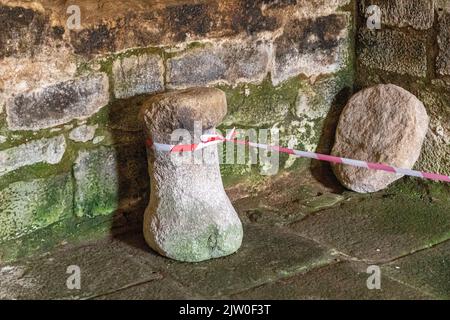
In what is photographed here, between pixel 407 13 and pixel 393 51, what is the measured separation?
205 mm

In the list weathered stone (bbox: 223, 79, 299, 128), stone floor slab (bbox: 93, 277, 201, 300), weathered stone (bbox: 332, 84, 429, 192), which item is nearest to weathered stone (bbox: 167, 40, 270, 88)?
weathered stone (bbox: 223, 79, 299, 128)

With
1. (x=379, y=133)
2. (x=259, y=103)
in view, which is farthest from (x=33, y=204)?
(x=379, y=133)

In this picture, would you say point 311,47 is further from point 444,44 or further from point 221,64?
point 444,44

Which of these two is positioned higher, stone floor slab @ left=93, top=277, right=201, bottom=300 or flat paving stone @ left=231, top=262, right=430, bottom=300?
stone floor slab @ left=93, top=277, right=201, bottom=300

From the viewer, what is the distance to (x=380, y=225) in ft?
11.5

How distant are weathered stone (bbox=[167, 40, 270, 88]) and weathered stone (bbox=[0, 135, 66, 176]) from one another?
57 cm

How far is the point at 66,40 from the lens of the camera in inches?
124

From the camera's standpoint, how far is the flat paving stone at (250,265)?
301 cm

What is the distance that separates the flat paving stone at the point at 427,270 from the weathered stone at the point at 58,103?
1.35 meters

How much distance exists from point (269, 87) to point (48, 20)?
3.72 feet

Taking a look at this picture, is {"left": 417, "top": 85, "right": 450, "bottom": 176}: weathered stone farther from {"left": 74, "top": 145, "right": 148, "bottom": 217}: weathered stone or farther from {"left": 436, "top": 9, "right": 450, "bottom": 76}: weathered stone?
{"left": 74, "top": 145, "right": 148, "bottom": 217}: weathered stone

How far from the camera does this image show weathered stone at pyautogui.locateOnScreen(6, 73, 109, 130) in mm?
3094

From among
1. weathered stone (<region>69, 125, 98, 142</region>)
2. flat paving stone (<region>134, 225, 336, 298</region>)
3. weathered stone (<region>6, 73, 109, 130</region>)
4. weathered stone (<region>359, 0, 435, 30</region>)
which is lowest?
flat paving stone (<region>134, 225, 336, 298</region>)

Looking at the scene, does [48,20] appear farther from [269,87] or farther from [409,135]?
[409,135]
